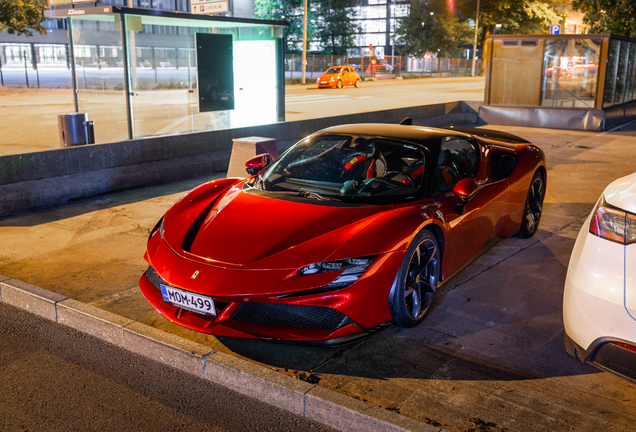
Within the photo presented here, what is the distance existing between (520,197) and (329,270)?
313 cm

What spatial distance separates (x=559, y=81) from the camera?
17.8 metres

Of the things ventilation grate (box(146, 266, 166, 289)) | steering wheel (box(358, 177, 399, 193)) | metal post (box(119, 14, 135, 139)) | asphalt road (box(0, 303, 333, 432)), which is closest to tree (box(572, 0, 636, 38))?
metal post (box(119, 14, 135, 139))

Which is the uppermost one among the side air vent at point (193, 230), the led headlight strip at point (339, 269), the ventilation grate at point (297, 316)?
the side air vent at point (193, 230)

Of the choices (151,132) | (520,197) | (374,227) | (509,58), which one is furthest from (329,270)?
(509,58)

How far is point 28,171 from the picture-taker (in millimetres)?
8109

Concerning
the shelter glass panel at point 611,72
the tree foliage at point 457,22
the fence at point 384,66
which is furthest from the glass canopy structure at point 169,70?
the tree foliage at point 457,22

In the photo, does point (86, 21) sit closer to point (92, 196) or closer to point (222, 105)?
point (222, 105)

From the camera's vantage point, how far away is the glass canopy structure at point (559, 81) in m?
17.3

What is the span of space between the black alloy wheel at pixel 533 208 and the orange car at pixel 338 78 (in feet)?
104

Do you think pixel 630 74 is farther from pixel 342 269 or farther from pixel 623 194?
pixel 342 269

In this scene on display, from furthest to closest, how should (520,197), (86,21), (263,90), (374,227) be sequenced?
(263,90) → (86,21) → (520,197) → (374,227)

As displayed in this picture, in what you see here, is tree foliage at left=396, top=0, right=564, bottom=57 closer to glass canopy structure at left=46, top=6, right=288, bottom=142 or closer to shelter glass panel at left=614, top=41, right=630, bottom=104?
shelter glass panel at left=614, top=41, right=630, bottom=104

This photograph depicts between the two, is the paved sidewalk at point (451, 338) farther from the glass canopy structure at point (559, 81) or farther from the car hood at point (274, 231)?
the glass canopy structure at point (559, 81)

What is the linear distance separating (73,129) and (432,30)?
186ft
